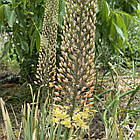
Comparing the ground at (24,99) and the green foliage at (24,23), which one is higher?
the green foliage at (24,23)

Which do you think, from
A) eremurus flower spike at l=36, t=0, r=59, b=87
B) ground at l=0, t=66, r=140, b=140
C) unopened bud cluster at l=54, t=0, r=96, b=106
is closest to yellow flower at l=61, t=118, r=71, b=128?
unopened bud cluster at l=54, t=0, r=96, b=106

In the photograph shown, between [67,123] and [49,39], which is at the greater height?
[49,39]

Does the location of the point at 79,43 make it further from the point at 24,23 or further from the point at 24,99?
the point at 24,99

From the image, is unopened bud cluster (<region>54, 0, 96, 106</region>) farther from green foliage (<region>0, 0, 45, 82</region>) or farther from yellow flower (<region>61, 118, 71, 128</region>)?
green foliage (<region>0, 0, 45, 82</region>)

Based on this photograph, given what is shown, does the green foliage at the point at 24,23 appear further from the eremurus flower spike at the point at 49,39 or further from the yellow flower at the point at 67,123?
the yellow flower at the point at 67,123

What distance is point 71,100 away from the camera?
1.21m

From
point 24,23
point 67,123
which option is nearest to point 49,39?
point 67,123

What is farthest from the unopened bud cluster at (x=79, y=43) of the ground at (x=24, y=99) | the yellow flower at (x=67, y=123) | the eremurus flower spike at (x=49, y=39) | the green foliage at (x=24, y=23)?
the green foliage at (x=24, y=23)

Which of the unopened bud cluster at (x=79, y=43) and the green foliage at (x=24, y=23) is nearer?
the unopened bud cluster at (x=79, y=43)

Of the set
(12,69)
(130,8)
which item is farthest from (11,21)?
(12,69)

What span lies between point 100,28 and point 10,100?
1718mm

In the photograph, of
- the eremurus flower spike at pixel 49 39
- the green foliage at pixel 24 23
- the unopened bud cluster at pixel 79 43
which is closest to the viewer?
the unopened bud cluster at pixel 79 43

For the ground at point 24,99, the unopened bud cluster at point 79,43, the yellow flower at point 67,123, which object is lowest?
the ground at point 24,99

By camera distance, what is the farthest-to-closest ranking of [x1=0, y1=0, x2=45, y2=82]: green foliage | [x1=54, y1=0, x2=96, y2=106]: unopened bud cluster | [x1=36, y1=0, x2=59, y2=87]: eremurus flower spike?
[x1=0, y1=0, x2=45, y2=82]: green foliage, [x1=36, y1=0, x2=59, y2=87]: eremurus flower spike, [x1=54, y1=0, x2=96, y2=106]: unopened bud cluster
